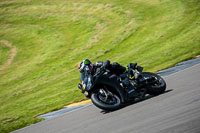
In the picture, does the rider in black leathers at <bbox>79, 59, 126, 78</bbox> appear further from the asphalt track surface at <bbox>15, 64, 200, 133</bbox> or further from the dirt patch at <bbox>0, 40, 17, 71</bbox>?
the dirt patch at <bbox>0, 40, 17, 71</bbox>

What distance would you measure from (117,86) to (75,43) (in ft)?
62.0

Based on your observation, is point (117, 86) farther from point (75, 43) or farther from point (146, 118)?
point (75, 43)

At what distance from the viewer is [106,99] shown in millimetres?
6973

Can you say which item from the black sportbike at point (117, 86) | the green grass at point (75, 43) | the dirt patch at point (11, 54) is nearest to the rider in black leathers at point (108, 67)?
the black sportbike at point (117, 86)

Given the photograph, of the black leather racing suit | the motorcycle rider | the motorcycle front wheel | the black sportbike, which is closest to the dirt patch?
the motorcycle rider

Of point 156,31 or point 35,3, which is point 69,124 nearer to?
point 156,31

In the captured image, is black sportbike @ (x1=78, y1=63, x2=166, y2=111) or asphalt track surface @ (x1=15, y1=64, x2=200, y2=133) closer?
asphalt track surface @ (x1=15, y1=64, x2=200, y2=133)

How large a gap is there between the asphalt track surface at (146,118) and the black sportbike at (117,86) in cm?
26

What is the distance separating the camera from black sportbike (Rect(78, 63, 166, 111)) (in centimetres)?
696

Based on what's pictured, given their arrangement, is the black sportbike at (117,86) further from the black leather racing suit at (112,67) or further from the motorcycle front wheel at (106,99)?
the black leather racing suit at (112,67)

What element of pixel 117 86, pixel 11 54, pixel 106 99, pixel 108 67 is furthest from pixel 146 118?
pixel 11 54

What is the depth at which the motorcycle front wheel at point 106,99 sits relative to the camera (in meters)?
6.82

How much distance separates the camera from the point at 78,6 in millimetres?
38875

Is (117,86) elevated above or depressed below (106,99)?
above
